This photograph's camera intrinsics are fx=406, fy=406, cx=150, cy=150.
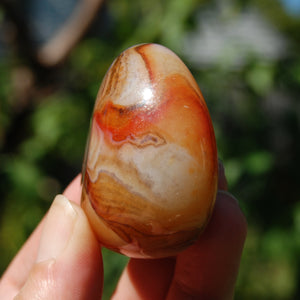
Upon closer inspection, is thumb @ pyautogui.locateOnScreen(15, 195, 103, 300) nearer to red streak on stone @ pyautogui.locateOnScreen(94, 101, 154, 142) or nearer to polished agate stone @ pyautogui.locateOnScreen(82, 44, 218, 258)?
polished agate stone @ pyautogui.locateOnScreen(82, 44, 218, 258)

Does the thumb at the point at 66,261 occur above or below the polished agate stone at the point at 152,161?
below

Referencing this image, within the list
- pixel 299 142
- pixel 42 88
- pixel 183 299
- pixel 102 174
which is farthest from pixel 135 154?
pixel 42 88

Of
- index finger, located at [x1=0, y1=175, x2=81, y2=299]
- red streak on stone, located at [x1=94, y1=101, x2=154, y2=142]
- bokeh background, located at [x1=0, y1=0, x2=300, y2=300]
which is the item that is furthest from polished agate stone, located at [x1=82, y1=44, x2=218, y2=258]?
bokeh background, located at [x1=0, y1=0, x2=300, y2=300]

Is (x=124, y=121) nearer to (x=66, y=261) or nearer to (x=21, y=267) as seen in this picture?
(x=66, y=261)

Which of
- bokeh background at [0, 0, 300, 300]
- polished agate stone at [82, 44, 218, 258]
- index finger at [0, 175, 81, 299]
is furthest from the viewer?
bokeh background at [0, 0, 300, 300]

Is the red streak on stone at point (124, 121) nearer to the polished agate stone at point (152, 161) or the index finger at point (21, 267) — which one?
the polished agate stone at point (152, 161)

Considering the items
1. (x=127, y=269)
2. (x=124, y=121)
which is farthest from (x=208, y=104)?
(x=124, y=121)

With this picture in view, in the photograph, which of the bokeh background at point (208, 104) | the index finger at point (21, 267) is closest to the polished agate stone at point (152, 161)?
the index finger at point (21, 267)

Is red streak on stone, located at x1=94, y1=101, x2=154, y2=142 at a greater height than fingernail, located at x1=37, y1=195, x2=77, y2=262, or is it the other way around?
red streak on stone, located at x1=94, y1=101, x2=154, y2=142
